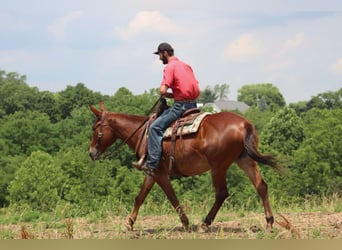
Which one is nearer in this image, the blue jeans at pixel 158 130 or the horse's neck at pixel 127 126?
the blue jeans at pixel 158 130

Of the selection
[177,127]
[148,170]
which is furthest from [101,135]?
[177,127]

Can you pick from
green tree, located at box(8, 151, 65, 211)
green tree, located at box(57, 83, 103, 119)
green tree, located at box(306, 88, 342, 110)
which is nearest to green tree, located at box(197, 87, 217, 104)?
green tree, located at box(306, 88, 342, 110)

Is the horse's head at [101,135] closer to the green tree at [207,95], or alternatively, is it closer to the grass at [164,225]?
the grass at [164,225]

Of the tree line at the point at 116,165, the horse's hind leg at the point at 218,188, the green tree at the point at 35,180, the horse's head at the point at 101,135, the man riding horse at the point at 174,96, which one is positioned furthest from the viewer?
the green tree at the point at 35,180

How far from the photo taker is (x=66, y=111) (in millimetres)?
90438

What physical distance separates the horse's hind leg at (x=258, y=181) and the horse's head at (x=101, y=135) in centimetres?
277

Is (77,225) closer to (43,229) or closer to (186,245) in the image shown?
(43,229)

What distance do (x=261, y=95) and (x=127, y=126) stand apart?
18013 cm

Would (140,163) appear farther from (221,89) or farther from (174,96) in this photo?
(221,89)

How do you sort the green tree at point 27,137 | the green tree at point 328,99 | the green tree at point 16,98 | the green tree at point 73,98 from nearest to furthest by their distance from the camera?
the green tree at point 27,137, the green tree at point 73,98, the green tree at point 16,98, the green tree at point 328,99

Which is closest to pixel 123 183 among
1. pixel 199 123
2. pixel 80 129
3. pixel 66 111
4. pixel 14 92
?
pixel 80 129

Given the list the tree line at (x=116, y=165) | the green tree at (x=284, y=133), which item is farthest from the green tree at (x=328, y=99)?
the green tree at (x=284, y=133)

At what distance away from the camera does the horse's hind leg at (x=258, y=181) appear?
26.9 feet

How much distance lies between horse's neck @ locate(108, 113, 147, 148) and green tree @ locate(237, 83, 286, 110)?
16969 cm
